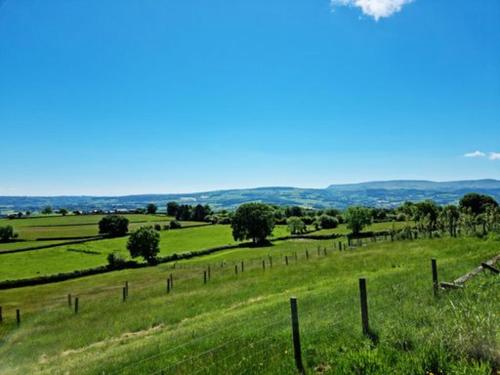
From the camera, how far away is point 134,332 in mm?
17828

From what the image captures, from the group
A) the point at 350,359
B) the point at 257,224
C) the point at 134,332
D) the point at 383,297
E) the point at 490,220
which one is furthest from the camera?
the point at 257,224

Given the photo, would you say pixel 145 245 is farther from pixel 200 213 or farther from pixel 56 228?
pixel 200 213

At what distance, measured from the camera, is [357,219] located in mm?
92938

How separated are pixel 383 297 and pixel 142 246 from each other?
71.3m

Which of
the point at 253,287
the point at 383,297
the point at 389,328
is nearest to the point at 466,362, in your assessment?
the point at 389,328

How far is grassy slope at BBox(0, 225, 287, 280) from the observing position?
2687 inches

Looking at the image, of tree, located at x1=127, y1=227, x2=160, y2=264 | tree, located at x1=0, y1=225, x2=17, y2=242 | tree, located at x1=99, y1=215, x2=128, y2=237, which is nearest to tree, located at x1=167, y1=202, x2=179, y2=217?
tree, located at x1=99, y1=215, x2=128, y2=237

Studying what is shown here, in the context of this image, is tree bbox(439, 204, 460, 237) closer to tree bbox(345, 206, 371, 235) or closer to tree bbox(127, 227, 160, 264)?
tree bbox(345, 206, 371, 235)

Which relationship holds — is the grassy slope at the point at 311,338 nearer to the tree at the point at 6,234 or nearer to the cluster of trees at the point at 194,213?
the tree at the point at 6,234

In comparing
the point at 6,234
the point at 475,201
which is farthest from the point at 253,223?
the point at 6,234

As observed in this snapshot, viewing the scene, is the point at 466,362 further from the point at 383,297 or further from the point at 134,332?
the point at 134,332

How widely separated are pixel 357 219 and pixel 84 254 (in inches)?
2579

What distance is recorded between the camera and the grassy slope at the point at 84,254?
2687 inches

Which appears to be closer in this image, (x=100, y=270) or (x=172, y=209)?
(x=100, y=270)
